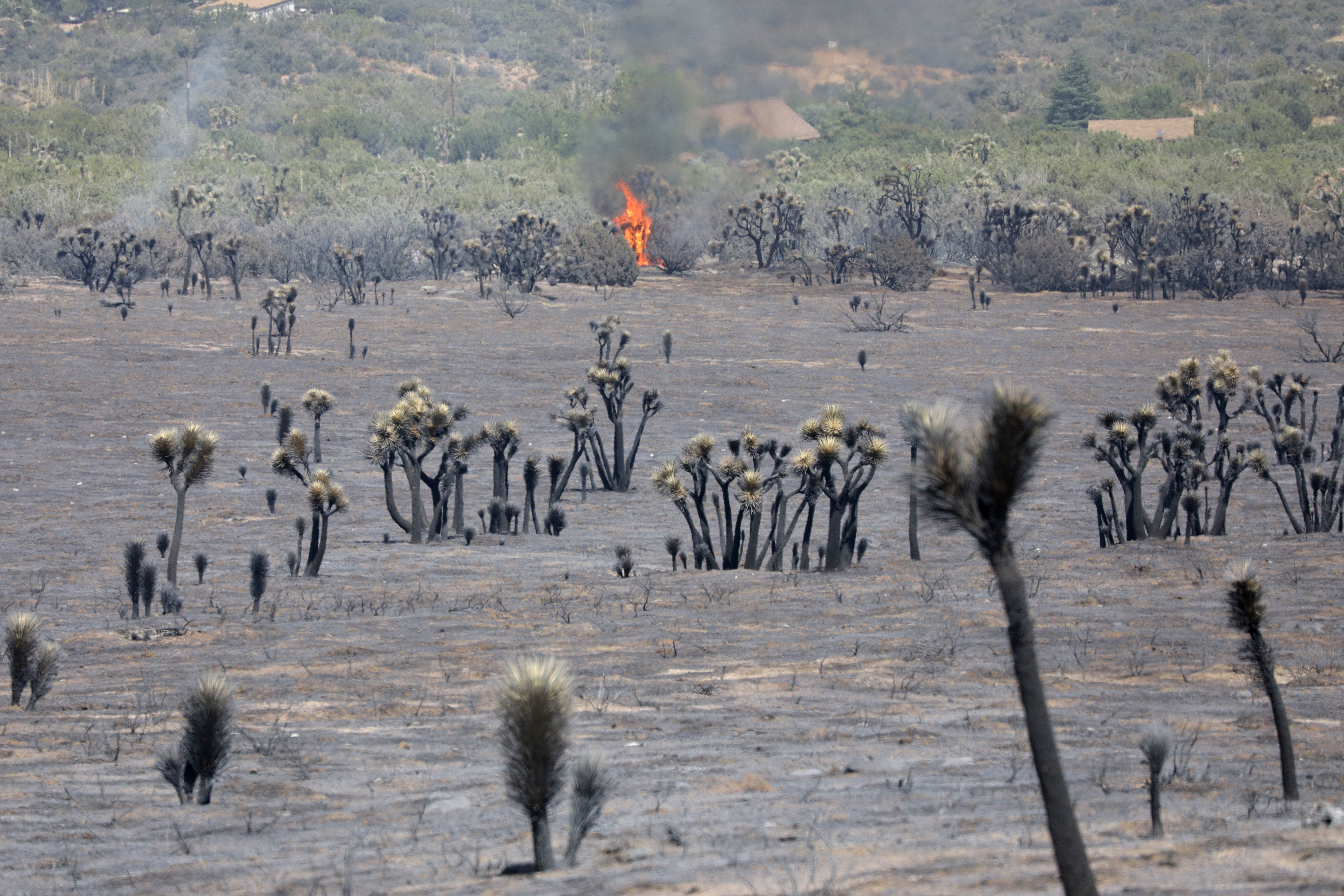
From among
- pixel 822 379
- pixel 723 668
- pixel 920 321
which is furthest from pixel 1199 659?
pixel 920 321

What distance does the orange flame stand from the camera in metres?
56.1

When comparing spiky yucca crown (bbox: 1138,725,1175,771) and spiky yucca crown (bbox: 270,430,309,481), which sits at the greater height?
spiky yucca crown (bbox: 270,430,309,481)

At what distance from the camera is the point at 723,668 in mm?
7738

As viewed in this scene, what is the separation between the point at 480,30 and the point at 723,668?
5747 inches

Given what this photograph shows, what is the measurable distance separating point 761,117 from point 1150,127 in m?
30.5

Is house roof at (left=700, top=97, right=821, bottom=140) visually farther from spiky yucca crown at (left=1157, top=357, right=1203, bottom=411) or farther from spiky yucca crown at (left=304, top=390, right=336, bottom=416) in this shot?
spiky yucca crown at (left=1157, top=357, right=1203, bottom=411)

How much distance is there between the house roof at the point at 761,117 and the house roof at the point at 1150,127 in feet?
66.8

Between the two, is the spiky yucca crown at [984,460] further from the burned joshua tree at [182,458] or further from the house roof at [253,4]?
the house roof at [253,4]

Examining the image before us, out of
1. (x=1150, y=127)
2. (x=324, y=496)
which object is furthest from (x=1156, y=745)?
(x=1150, y=127)

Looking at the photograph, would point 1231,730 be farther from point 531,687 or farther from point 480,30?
point 480,30

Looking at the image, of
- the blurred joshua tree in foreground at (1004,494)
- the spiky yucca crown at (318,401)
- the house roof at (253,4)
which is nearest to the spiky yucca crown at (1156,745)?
the blurred joshua tree in foreground at (1004,494)

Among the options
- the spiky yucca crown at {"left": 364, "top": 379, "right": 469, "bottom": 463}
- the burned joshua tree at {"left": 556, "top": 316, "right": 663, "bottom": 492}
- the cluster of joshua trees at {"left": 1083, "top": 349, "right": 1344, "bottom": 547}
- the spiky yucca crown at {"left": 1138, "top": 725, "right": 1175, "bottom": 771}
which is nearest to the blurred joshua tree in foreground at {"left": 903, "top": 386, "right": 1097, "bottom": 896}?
the spiky yucca crown at {"left": 1138, "top": 725, "right": 1175, "bottom": 771}

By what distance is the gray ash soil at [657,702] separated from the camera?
4336 millimetres

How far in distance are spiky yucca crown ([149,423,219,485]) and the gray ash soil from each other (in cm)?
102
